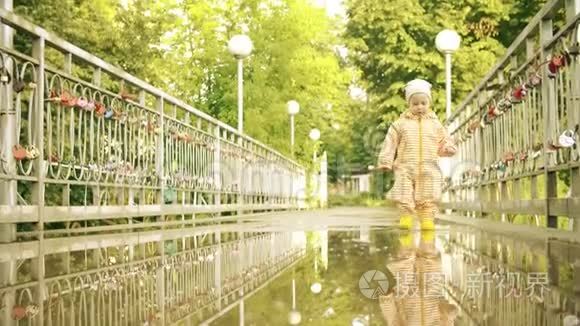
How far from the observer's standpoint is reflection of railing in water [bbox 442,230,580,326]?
8.05 feet

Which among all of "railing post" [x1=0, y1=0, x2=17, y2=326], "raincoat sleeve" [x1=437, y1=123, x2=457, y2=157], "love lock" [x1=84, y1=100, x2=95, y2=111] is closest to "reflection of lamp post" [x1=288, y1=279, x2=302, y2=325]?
"railing post" [x1=0, y1=0, x2=17, y2=326]

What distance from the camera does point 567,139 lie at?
5.89 m

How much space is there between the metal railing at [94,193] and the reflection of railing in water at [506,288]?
85 cm

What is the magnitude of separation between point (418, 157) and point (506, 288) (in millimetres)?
4773

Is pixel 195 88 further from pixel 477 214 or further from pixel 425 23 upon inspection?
pixel 477 214

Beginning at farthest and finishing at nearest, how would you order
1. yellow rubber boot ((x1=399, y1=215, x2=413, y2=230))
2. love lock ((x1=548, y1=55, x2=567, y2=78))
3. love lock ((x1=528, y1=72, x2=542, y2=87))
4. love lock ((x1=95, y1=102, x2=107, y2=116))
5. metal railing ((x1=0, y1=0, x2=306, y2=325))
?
love lock ((x1=95, y1=102, x2=107, y2=116)) < yellow rubber boot ((x1=399, y1=215, x2=413, y2=230)) < love lock ((x1=528, y1=72, x2=542, y2=87)) < love lock ((x1=548, y1=55, x2=567, y2=78)) < metal railing ((x1=0, y1=0, x2=306, y2=325))

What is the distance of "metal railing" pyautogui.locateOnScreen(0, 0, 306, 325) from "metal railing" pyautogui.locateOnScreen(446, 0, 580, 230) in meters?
2.10

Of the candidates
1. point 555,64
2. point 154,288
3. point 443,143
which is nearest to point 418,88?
point 443,143

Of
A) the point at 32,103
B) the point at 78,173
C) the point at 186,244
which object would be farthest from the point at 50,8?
the point at 186,244

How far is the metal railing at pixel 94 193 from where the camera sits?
3.12 meters

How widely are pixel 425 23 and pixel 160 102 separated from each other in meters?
22.7

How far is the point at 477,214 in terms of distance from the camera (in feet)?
39.4

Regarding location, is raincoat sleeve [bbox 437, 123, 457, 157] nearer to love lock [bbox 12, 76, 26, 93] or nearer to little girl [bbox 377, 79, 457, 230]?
little girl [bbox 377, 79, 457, 230]
